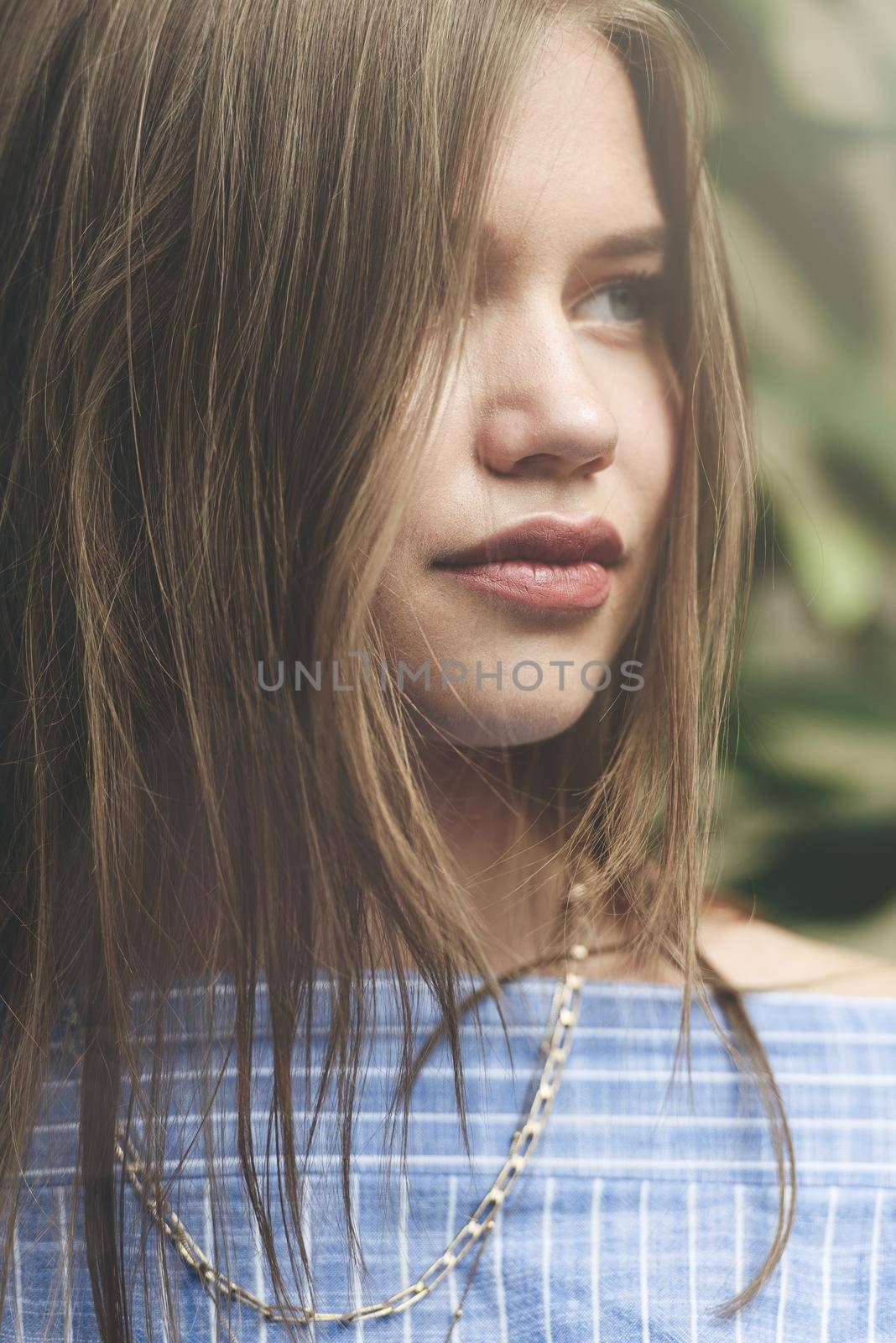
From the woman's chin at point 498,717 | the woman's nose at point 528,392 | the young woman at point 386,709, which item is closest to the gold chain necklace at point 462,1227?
the young woman at point 386,709

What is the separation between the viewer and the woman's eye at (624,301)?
15.4 inches

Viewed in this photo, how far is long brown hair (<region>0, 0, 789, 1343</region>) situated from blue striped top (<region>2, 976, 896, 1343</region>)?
1 cm

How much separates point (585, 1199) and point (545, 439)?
321 mm

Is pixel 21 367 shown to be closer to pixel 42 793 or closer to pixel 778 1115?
pixel 42 793

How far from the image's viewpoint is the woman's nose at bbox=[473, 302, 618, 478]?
0.37 m

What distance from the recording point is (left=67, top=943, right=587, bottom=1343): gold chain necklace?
41 cm

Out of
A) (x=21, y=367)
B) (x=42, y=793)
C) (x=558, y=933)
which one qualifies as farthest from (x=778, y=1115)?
(x=21, y=367)

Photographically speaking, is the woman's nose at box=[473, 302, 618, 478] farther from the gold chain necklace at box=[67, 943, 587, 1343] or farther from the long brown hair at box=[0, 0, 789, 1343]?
the gold chain necklace at box=[67, 943, 587, 1343]

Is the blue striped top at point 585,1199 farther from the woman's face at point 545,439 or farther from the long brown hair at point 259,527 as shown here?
the woman's face at point 545,439

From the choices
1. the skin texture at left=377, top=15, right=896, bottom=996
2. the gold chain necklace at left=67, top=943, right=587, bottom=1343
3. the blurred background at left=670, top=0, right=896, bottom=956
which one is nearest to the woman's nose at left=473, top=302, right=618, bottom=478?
the skin texture at left=377, top=15, right=896, bottom=996

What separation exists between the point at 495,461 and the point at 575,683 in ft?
0.32

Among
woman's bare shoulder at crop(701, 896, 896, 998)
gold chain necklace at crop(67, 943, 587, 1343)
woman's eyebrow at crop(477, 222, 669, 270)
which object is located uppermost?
woman's eyebrow at crop(477, 222, 669, 270)

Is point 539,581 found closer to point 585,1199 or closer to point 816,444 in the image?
point 816,444

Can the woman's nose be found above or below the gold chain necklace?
above
